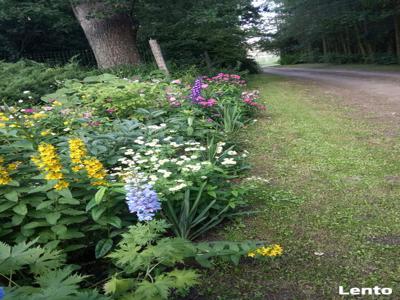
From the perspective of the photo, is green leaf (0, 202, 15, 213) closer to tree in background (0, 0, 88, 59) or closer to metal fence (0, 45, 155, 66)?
tree in background (0, 0, 88, 59)

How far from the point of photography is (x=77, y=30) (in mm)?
15000

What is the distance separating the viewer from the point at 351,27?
28.3 metres

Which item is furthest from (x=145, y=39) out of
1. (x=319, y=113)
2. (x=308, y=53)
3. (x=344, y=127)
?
(x=308, y=53)

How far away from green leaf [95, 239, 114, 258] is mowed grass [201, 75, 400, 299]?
2.26ft

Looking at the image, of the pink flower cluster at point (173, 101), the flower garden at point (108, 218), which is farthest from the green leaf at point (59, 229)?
the pink flower cluster at point (173, 101)

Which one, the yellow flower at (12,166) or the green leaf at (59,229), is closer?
the green leaf at (59,229)

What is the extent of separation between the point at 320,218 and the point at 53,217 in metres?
2.06

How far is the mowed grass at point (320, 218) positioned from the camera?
2363 millimetres

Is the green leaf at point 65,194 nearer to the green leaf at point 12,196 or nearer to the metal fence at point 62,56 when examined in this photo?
the green leaf at point 12,196

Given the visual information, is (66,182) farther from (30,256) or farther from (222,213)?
(222,213)

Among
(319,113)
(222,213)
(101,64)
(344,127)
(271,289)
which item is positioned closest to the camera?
(271,289)

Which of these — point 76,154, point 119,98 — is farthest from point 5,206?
point 119,98

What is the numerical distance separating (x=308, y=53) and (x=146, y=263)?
40.0 m

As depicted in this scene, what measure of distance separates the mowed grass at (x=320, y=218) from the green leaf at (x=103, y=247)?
690 mm
